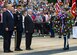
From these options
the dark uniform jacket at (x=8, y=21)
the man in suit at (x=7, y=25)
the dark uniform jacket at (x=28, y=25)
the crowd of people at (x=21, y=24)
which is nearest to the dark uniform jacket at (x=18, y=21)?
the crowd of people at (x=21, y=24)

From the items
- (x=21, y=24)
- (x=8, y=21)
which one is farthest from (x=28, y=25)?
(x=8, y=21)

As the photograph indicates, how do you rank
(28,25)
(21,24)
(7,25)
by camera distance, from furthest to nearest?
(28,25), (21,24), (7,25)

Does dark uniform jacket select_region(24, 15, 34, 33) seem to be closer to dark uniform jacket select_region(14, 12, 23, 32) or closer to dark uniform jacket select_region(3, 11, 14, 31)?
dark uniform jacket select_region(14, 12, 23, 32)

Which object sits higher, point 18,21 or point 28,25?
point 18,21

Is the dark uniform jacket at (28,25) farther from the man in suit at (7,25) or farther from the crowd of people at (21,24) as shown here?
the man in suit at (7,25)

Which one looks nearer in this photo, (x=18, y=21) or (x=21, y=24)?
(x=18, y=21)

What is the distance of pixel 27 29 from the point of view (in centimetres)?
1498

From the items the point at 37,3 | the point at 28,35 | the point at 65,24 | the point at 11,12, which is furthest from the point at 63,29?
the point at 37,3

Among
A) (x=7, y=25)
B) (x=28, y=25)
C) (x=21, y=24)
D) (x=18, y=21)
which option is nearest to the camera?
(x=7, y=25)

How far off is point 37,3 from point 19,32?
13.1 m

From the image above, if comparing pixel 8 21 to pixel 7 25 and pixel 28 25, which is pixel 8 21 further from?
pixel 28 25

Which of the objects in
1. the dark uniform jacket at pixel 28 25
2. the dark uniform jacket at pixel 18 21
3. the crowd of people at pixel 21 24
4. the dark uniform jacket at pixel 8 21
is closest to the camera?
the dark uniform jacket at pixel 8 21

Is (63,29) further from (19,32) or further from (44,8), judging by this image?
(44,8)

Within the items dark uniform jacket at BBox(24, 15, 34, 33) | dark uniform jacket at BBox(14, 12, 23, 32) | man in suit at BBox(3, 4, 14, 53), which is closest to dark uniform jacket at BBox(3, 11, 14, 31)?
man in suit at BBox(3, 4, 14, 53)
